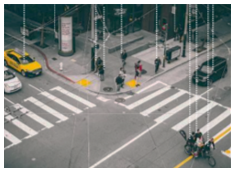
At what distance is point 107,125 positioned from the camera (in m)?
27.5

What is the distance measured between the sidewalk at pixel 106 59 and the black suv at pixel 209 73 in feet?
11.0

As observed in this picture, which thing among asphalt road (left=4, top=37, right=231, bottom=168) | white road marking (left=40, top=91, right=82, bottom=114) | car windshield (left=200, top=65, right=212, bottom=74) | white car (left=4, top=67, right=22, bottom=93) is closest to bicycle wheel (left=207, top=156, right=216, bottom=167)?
asphalt road (left=4, top=37, right=231, bottom=168)

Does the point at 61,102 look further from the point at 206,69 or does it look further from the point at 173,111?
the point at 206,69

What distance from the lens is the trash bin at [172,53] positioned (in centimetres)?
3638

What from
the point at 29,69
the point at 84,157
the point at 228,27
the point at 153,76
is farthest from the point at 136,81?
the point at 228,27

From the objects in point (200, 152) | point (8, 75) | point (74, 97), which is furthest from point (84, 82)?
point (200, 152)

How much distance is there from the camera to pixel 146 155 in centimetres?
2464

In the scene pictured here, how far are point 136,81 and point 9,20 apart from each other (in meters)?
19.4

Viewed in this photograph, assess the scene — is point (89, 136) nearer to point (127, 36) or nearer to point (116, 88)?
point (116, 88)

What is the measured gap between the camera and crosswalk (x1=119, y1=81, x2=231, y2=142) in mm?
28078

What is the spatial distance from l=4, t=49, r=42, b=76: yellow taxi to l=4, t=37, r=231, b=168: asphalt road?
599 millimetres

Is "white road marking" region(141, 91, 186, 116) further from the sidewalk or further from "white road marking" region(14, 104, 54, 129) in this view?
"white road marking" region(14, 104, 54, 129)

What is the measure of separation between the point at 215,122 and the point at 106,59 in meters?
12.8

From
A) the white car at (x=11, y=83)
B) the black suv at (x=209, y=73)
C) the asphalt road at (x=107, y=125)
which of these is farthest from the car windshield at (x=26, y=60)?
the black suv at (x=209, y=73)
